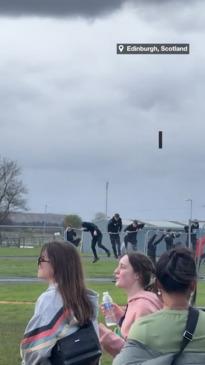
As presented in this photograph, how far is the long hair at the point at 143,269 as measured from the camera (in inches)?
254

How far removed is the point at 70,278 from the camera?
18.5ft

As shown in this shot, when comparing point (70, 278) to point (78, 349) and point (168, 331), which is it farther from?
point (168, 331)

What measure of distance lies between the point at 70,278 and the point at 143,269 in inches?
39.9

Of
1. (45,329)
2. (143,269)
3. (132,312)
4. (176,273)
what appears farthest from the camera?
(143,269)

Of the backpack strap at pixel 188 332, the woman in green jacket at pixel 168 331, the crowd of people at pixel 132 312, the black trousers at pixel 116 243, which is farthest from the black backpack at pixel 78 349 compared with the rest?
the black trousers at pixel 116 243

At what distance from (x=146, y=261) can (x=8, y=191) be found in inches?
3287

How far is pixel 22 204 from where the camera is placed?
293ft

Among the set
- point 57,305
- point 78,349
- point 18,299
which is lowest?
point 18,299

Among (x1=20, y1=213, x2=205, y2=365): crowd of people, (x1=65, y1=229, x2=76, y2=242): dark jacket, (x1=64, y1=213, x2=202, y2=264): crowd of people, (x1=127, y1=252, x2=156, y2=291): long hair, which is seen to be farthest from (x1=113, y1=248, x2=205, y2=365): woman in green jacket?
(x1=65, y1=229, x2=76, y2=242): dark jacket

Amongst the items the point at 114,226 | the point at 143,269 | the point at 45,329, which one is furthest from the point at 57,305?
the point at 114,226

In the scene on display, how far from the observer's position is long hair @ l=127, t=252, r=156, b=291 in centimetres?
646

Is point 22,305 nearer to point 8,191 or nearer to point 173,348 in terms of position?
point 173,348

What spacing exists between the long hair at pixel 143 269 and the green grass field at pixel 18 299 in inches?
15.1

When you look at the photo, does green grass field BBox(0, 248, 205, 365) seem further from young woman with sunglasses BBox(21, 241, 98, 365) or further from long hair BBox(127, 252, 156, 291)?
young woman with sunglasses BBox(21, 241, 98, 365)
